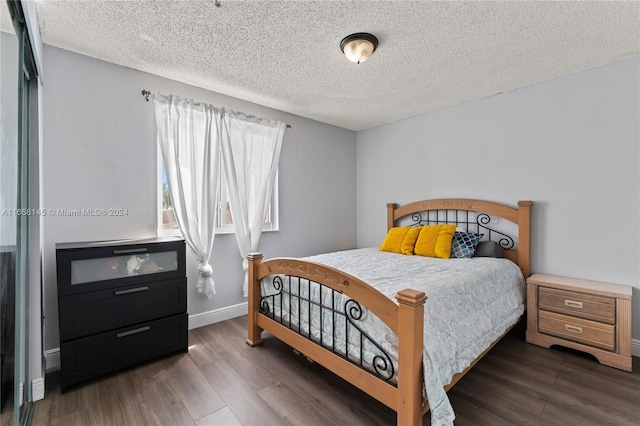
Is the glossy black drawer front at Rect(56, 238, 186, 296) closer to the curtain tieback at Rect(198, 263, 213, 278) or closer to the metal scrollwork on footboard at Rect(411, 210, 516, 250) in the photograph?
the curtain tieback at Rect(198, 263, 213, 278)

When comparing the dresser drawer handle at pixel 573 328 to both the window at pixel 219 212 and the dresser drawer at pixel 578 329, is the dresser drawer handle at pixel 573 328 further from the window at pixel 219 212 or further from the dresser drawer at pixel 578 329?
the window at pixel 219 212

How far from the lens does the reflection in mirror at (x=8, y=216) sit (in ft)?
3.84

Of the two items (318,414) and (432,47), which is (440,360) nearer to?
(318,414)

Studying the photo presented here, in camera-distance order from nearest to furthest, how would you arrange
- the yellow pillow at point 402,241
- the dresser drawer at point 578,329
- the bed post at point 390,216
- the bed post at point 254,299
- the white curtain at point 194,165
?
the dresser drawer at point 578,329 < the bed post at point 254,299 < the white curtain at point 194,165 < the yellow pillow at point 402,241 < the bed post at point 390,216

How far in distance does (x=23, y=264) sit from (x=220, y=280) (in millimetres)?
1645

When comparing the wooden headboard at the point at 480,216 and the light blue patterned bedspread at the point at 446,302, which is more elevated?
the wooden headboard at the point at 480,216

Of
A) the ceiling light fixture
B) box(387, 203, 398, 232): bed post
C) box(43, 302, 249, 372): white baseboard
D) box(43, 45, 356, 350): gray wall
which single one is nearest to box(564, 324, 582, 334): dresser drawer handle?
box(387, 203, 398, 232): bed post

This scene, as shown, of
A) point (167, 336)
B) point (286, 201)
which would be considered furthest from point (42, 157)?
point (286, 201)

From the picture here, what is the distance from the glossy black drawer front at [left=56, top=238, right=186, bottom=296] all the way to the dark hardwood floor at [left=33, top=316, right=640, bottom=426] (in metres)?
0.68

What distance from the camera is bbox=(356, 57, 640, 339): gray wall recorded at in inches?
95.8

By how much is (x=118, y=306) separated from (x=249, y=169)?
1782mm

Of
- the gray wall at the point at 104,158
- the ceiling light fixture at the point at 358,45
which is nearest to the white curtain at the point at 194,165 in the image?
the gray wall at the point at 104,158

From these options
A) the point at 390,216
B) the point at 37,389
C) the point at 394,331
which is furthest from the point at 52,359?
the point at 390,216

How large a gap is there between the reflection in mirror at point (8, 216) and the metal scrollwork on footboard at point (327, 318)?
1.48 m
